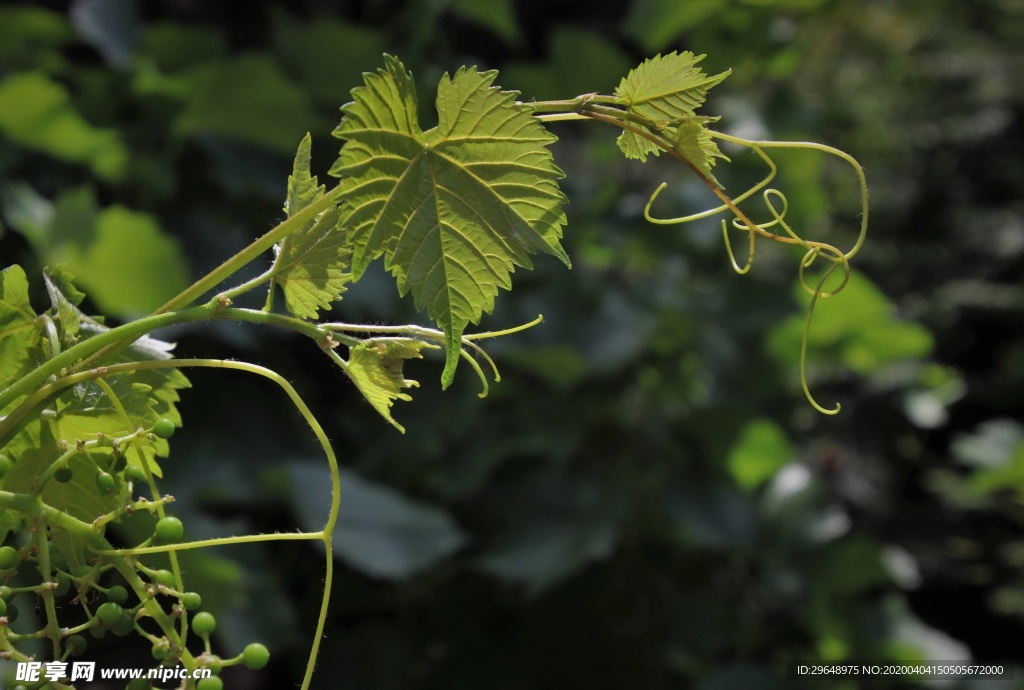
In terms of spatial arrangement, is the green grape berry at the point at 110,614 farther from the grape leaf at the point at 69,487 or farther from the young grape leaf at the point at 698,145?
the young grape leaf at the point at 698,145

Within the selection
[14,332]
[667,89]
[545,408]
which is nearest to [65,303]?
[14,332]

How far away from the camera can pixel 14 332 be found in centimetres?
27

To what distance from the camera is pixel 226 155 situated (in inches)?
48.9

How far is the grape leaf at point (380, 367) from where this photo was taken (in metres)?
0.25

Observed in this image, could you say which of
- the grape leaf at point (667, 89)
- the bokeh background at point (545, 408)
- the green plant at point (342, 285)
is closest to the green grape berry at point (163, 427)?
the green plant at point (342, 285)

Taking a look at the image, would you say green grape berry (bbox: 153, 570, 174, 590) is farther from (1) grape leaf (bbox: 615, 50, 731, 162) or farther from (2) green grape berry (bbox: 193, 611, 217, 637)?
(1) grape leaf (bbox: 615, 50, 731, 162)

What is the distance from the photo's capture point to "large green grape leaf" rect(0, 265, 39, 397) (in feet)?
0.89

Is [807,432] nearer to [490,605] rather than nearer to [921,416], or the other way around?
[921,416]

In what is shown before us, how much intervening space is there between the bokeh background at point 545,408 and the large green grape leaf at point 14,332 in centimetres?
68

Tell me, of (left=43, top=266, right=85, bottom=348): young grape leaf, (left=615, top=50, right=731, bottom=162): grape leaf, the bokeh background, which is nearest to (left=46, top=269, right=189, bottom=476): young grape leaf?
(left=43, top=266, right=85, bottom=348): young grape leaf

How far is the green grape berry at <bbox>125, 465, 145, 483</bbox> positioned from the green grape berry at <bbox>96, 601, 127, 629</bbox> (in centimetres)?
3

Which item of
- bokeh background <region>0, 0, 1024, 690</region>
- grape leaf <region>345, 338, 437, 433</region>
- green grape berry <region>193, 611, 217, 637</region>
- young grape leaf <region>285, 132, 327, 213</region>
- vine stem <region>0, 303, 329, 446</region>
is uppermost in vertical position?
young grape leaf <region>285, 132, 327, 213</region>

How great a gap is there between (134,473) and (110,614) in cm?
4

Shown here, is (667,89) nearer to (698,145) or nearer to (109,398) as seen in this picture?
(698,145)
